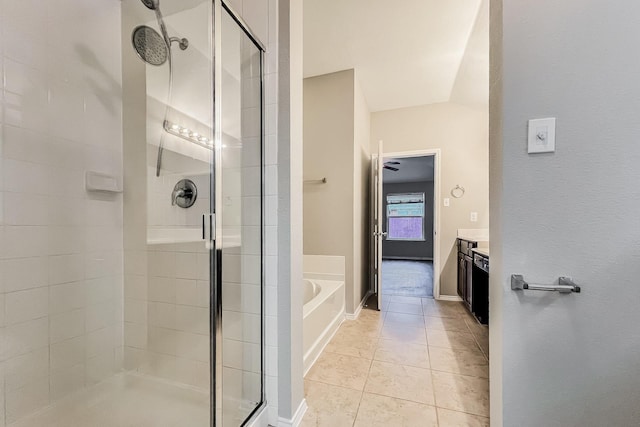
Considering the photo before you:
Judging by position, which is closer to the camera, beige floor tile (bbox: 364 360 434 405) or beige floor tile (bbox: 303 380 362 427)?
beige floor tile (bbox: 303 380 362 427)

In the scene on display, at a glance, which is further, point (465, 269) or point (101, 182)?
point (465, 269)

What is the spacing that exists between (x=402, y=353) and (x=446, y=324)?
89cm

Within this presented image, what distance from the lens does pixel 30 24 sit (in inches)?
51.6

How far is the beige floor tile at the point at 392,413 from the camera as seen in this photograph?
144 centimetres

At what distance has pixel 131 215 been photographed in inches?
67.9

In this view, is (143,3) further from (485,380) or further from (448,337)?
(448,337)

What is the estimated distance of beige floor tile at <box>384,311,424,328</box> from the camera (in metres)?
2.86

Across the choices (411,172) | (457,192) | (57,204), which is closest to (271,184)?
(57,204)

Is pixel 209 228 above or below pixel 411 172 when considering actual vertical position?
below

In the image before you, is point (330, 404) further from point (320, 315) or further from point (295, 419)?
point (320, 315)

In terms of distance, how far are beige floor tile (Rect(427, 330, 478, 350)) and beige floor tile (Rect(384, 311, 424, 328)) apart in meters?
0.24

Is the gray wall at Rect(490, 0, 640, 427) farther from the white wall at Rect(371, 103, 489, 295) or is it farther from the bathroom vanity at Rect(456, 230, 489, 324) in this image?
the white wall at Rect(371, 103, 489, 295)

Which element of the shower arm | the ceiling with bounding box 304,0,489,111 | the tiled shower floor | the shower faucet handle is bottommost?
the tiled shower floor

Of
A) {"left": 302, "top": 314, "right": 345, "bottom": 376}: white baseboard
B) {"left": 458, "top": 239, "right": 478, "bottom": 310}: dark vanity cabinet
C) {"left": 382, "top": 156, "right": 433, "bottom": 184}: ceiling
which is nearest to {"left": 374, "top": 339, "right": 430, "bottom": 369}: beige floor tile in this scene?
{"left": 302, "top": 314, "right": 345, "bottom": 376}: white baseboard
